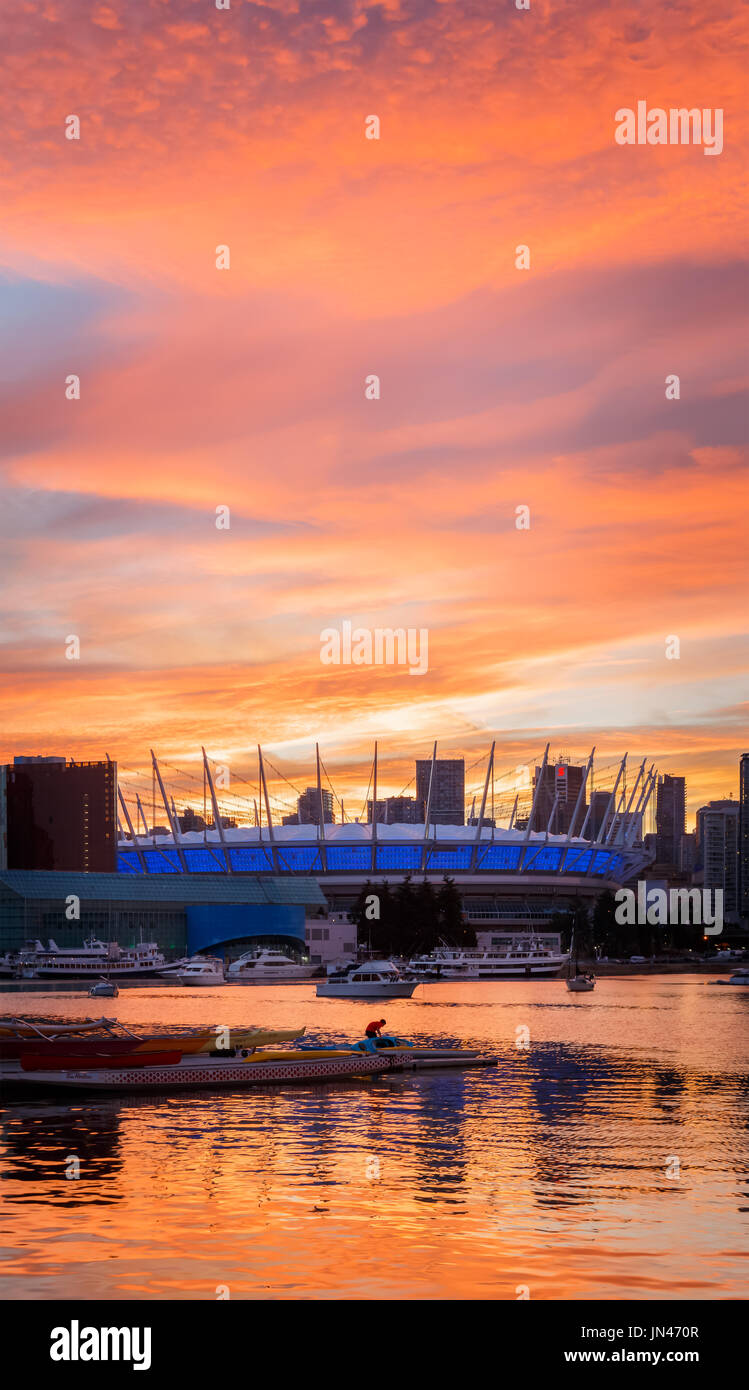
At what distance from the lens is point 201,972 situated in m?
165

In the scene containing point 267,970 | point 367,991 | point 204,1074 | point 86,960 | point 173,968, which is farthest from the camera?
point 267,970

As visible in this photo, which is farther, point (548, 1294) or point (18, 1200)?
point (18, 1200)

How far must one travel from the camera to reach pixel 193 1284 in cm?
2166

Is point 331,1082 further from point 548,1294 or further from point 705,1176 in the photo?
point 548,1294

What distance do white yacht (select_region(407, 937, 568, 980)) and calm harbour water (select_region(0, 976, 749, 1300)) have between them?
105548mm

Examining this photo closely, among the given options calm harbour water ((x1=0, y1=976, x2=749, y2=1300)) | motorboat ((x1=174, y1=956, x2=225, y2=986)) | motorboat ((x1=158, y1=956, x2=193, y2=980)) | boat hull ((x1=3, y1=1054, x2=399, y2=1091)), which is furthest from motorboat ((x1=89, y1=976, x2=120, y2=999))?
boat hull ((x1=3, y1=1054, x2=399, y2=1091))

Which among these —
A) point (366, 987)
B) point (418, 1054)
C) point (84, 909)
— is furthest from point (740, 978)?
point (418, 1054)

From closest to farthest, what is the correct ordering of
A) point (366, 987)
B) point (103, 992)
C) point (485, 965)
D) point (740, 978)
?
1. point (366, 987)
2. point (103, 992)
3. point (740, 978)
4. point (485, 965)

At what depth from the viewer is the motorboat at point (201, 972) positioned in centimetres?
16150

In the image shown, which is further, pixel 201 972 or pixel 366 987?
pixel 201 972

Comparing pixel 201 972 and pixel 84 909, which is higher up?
pixel 84 909

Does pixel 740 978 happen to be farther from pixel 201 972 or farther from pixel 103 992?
pixel 103 992
